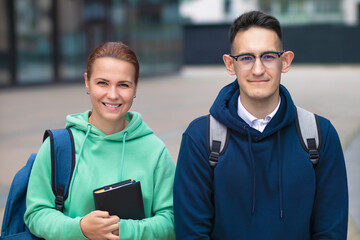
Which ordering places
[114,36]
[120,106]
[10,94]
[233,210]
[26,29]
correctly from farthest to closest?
[114,36]
[26,29]
[10,94]
[120,106]
[233,210]

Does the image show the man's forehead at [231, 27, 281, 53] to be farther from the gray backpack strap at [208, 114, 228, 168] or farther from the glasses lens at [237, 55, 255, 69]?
the gray backpack strap at [208, 114, 228, 168]

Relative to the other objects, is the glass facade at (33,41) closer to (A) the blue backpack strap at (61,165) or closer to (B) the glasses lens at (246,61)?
(A) the blue backpack strap at (61,165)

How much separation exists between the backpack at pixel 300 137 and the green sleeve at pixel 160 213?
0.89 feet

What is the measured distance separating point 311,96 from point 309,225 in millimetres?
12082

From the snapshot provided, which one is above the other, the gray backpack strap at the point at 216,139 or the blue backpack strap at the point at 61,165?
the gray backpack strap at the point at 216,139

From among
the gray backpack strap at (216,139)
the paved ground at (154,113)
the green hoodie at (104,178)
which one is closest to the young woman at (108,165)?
the green hoodie at (104,178)

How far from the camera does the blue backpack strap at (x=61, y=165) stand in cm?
215

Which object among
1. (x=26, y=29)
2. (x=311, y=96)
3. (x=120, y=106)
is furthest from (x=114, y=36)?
(x=120, y=106)

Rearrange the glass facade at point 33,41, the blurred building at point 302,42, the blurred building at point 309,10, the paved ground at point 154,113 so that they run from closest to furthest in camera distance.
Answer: the paved ground at point 154,113 < the glass facade at point 33,41 < the blurred building at point 302,42 < the blurred building at point 309,10

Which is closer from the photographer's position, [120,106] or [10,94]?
[120,106]

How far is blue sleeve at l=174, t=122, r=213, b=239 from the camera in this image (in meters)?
2.11

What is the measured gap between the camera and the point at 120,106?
7.50ft

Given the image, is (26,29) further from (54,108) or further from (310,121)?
(310,121)

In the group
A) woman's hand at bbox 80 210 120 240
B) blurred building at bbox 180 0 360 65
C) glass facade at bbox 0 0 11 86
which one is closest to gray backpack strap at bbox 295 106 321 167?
woman's hand at bbox 80 210 120 240
